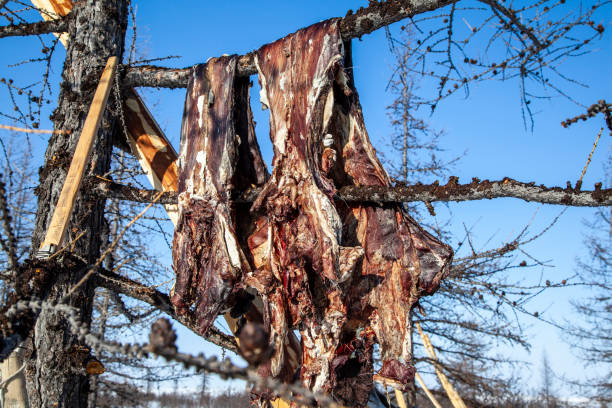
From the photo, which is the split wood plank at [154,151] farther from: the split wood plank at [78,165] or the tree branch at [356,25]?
the split wood plank at [78,165]

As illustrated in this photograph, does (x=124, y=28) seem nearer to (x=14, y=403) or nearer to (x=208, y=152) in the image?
(x=208, y=152)

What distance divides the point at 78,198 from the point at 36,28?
1696 mm

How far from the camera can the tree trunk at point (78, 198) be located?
3.66m

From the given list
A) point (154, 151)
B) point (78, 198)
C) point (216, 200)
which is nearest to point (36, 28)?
point (154, 151)

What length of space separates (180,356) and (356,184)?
8.16ft

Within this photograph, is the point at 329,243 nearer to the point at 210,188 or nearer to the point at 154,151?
the point at 210,188

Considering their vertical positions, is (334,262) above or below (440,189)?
below

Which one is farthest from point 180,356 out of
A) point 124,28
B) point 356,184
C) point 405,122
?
point 405,122

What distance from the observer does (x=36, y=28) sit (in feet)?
14.4

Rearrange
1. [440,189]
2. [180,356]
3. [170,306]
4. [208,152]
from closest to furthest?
[180,356]
[440,189]
[208,152]
[170,306]

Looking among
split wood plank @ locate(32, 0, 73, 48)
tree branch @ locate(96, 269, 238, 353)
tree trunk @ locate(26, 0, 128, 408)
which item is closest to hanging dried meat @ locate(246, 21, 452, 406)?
tree branch @ locate(96, 269, 238, 353)

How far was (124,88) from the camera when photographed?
428cm

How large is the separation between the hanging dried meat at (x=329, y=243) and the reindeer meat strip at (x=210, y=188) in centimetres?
26

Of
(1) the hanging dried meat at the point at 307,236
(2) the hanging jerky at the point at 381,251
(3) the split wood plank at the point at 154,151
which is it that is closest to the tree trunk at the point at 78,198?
(3) the split wood plank at the point at 154,151
